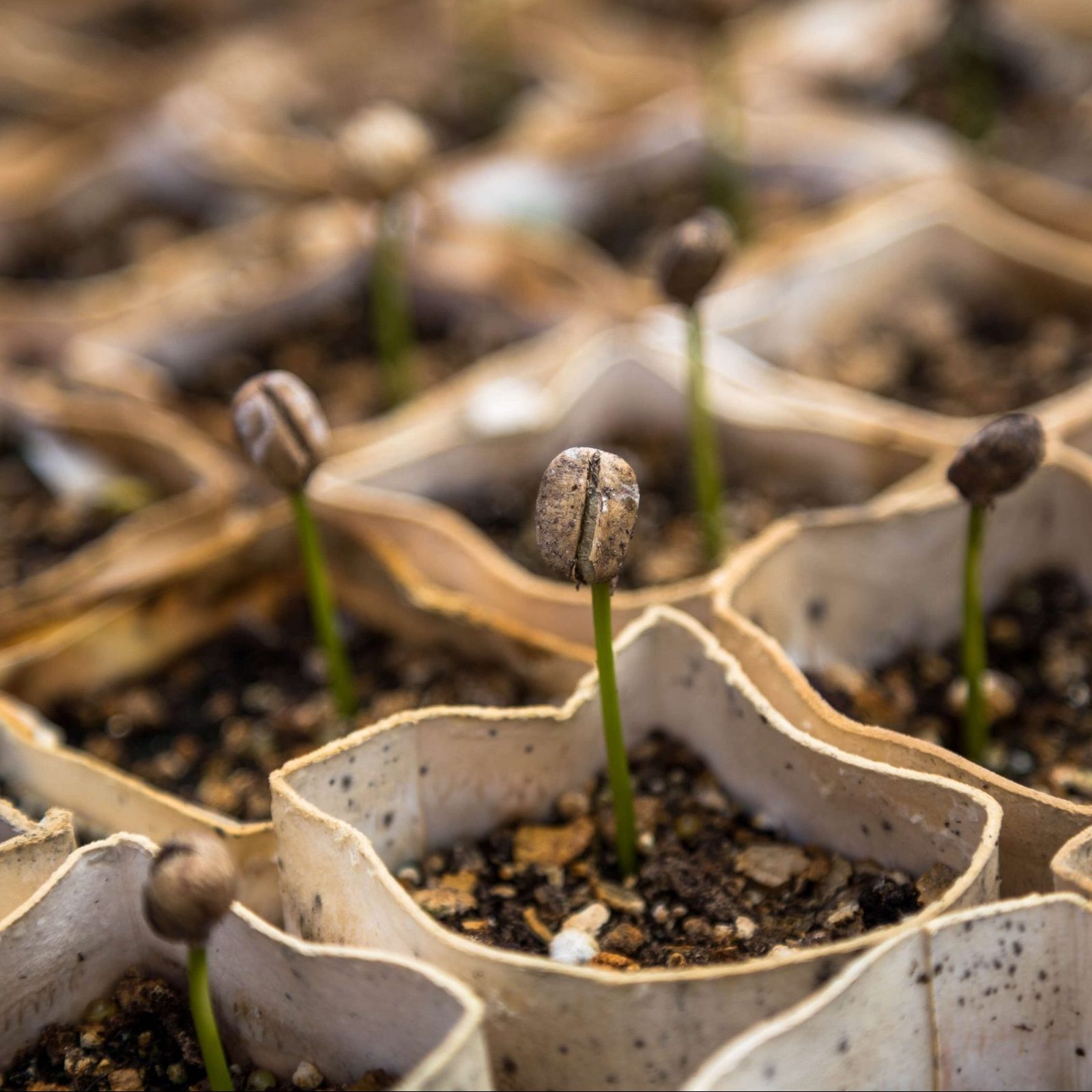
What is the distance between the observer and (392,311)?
2.00m

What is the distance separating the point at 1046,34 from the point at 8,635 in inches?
80.3

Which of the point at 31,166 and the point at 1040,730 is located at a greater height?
the point at 31,166

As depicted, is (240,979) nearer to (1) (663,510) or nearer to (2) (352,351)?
(1) (663,510)

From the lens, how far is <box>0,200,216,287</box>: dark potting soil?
8.05ft

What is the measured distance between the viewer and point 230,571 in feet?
5.23

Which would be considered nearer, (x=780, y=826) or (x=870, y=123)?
(x=780, y=826)

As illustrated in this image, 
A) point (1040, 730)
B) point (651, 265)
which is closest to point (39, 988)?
point (1040, 730)

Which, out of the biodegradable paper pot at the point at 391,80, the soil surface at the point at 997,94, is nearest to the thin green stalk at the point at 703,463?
the biodegradable paper pot at the point at 391,80

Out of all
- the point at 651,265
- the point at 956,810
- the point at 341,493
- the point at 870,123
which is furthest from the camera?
the point at 870,123

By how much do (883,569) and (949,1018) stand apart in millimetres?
512

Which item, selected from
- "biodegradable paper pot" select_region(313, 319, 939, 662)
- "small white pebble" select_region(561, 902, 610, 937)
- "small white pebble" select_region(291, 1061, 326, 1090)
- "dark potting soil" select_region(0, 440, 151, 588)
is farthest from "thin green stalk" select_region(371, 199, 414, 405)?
"small white pebble" select_region(291, 1061, 326, 1090)

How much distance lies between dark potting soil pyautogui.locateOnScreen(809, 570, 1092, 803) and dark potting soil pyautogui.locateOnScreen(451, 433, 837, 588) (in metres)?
0.27

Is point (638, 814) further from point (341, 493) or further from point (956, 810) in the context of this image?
point (341, 493)

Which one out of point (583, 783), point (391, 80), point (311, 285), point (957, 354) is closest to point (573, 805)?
point (583, 783)
